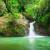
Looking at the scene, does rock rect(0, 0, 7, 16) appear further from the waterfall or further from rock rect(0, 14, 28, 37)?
the waterfall

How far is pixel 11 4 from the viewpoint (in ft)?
104

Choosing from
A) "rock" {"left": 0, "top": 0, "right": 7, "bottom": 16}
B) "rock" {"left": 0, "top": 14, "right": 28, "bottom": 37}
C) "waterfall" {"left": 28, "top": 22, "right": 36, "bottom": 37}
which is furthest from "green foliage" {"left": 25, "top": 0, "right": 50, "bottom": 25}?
"rock" {"left": 0, "top": 0, "right": 7, "bottom": 16}

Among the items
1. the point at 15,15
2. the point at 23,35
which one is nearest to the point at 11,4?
the point at 15,15

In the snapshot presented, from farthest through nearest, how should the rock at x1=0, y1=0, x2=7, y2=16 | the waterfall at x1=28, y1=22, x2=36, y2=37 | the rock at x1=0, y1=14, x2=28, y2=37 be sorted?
1. the rock at x1=0, y1=0, x2=7, y2=16
2. the waterfall at x1=28, y1=22, x2=36, y2=37
3. the rock at x1=0, y1=14, x2=28, y2=37

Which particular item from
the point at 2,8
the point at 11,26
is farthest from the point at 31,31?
the point at 2,8

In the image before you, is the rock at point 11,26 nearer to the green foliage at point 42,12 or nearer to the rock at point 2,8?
the rock at point 2,8

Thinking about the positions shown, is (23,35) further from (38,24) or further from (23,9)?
(23,9)

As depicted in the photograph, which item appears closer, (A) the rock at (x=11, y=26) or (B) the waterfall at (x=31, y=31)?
(A) the rock at (x=11, y=26)

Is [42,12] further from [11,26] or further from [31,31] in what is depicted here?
[11,26]

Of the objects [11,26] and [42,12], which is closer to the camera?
[11,26]

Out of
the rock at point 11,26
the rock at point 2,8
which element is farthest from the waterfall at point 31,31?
the rock at point 2,8

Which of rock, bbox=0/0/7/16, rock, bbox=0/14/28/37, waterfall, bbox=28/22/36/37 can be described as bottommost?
waterfall, bbox=28/22/36/37

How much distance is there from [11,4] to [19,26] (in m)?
5.98

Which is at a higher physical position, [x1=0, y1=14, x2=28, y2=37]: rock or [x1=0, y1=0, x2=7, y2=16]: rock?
[x1=0, y1=0, x2=7, y2=16]: rock
